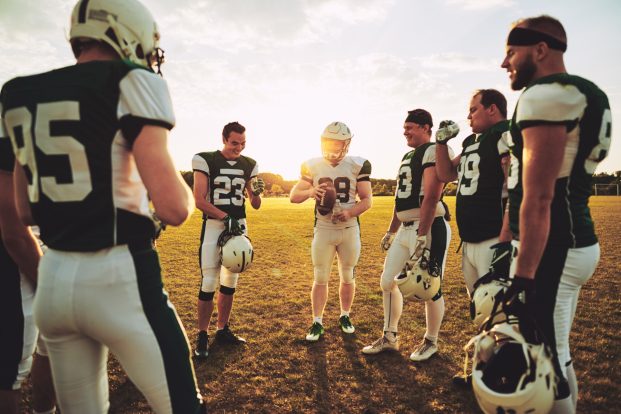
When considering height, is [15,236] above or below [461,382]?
above

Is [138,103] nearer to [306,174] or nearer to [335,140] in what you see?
[335,140]

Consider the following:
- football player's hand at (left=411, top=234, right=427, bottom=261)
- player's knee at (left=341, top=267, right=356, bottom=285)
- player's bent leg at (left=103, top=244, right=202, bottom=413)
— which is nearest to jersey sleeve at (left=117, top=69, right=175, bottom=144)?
player's bent leg at (left=103, top=244, right=202, bottom=413)

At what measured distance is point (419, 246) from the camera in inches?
164

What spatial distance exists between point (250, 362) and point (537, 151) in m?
3.61

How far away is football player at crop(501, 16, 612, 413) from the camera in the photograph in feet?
6.36

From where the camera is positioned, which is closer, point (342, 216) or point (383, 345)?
point (383, 345)

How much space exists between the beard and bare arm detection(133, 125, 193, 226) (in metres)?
2.00

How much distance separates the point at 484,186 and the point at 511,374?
2034 mm

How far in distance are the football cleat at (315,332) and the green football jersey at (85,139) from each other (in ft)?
12.5

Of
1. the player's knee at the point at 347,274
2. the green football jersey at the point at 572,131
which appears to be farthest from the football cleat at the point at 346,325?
the green football jersey at the point at 572,131

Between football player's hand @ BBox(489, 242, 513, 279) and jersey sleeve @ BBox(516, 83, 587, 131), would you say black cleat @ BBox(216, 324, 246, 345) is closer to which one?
football player's hand @ BBox(489, 242, 513, 279)

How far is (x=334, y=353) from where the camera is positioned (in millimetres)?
4566

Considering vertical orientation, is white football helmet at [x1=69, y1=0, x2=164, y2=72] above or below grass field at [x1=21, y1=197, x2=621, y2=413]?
above

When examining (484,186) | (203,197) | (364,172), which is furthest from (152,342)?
(364,172)
